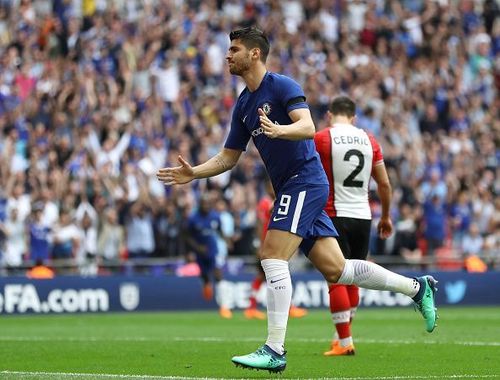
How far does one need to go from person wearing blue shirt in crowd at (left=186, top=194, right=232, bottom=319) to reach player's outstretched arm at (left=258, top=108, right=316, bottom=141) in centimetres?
1327

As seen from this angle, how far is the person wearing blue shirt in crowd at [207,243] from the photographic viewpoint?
75.8 feet

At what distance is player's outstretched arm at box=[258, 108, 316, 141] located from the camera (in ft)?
30.6

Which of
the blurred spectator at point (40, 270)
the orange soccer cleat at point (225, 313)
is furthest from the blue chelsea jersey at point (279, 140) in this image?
the blurred spectator at point (40, 270)

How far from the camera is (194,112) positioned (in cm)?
2670

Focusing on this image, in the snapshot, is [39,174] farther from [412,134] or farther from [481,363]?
[481,363]

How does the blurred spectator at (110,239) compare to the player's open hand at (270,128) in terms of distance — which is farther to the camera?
the blurred spectator at (110,239)

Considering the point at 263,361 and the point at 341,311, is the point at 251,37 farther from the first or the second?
the point at 341,311

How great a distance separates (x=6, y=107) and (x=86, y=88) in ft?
5.54

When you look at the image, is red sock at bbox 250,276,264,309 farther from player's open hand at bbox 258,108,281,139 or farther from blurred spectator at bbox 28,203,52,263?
player's open hand at bbox 258,108,281,139

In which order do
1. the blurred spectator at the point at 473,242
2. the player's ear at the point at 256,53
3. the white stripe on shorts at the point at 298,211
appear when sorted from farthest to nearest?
1. the blurred spectator at the point at 473,242
2. the player's ear at the point at 256,53
3. the white stripe on shorts at the point at 298,211

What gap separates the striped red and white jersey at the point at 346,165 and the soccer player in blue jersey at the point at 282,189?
6.39 ft

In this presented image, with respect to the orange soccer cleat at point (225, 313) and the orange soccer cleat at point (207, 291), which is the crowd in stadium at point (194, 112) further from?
the orange soccer cleat at point (225, 313)

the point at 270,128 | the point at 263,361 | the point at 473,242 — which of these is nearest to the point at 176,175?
the point at 270,128

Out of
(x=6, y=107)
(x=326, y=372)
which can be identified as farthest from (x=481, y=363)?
(x=6, y=107)
